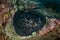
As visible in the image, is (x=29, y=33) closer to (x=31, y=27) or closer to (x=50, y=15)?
(x=31, y=27)

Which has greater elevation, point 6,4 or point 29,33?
point 6,4

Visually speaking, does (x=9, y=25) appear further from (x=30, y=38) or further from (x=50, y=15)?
(x=50, y=15)

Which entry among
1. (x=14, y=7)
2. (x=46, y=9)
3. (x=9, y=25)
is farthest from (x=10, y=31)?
(x=46, y=9)
